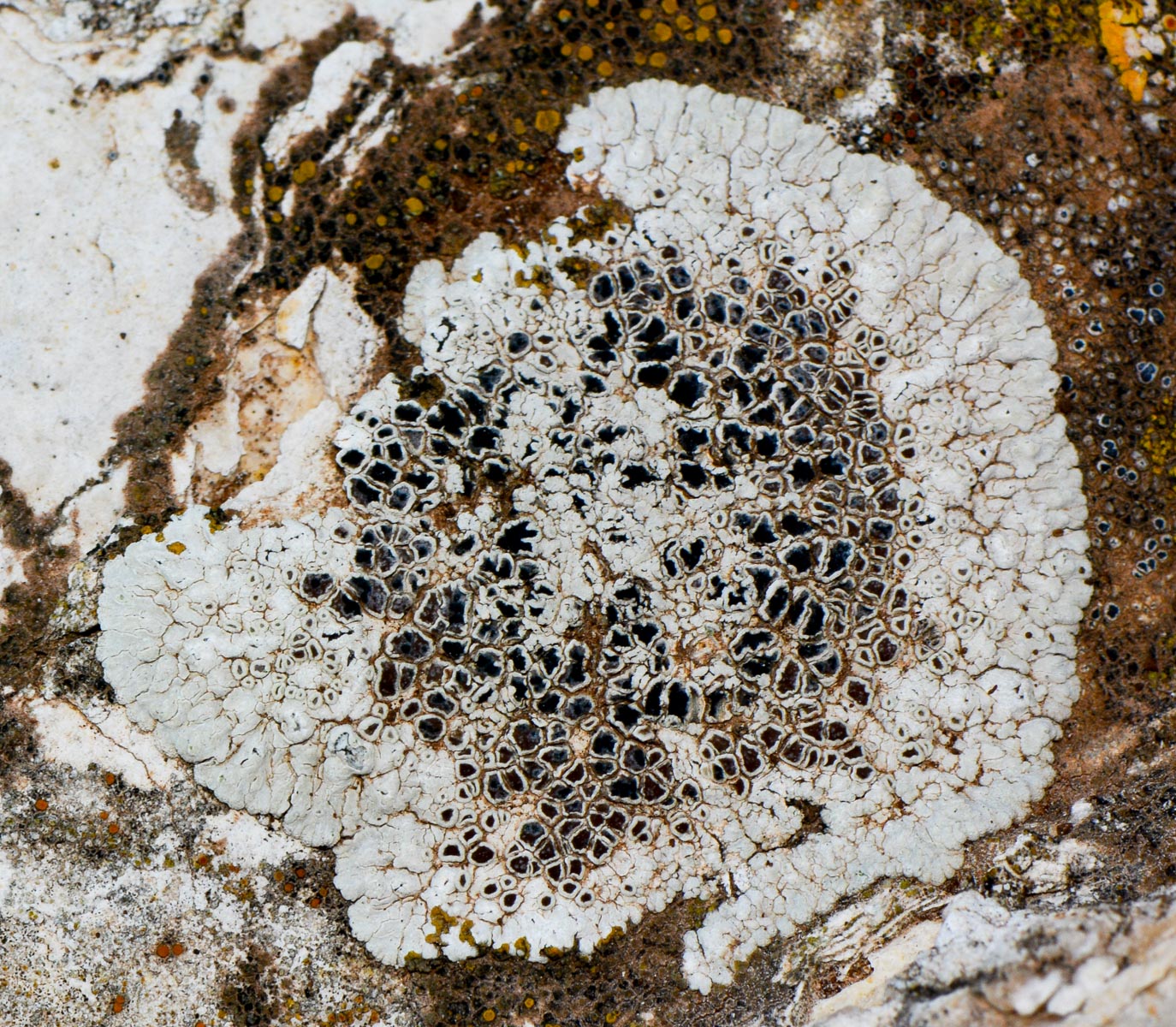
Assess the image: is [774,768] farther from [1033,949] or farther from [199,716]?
[199,716]

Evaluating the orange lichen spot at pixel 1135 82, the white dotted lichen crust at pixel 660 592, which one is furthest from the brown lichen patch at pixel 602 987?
→ the orange lichen spot at pixel 1135 82

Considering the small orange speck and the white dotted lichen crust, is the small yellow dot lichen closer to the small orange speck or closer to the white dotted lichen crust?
the small orange speck

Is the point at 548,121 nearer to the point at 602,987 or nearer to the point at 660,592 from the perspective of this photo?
the point at 660,592

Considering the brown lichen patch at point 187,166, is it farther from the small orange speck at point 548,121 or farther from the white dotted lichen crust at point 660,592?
the small orange speck at point 548,121

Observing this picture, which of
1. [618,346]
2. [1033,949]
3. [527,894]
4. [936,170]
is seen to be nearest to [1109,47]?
[936,170]

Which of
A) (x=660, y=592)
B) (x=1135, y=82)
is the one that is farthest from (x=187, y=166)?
(x=1135, y=82)

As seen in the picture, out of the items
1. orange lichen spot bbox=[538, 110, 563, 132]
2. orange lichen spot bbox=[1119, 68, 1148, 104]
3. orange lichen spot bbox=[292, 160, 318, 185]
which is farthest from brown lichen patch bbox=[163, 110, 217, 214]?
orange lichen spot bbox=[1119, 68, 1148, 104]
